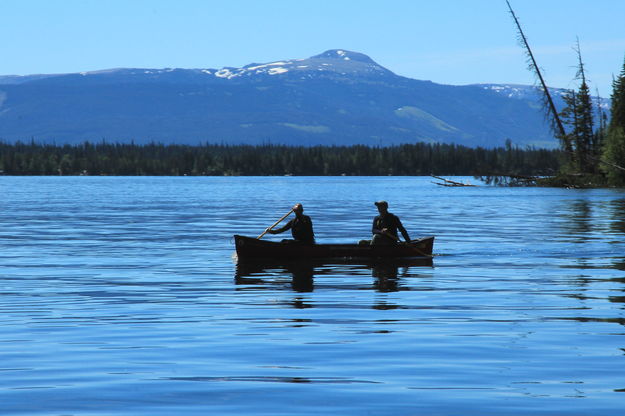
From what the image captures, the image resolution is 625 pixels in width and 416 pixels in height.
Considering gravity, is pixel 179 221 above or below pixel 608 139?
below

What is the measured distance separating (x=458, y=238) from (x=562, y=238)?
4.78m

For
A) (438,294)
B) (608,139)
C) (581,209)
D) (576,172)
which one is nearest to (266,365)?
(438,294)

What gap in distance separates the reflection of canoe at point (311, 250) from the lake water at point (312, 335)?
2.29 feet

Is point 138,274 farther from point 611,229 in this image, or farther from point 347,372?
point 611,229

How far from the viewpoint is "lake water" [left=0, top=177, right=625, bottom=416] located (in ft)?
→ 41.4

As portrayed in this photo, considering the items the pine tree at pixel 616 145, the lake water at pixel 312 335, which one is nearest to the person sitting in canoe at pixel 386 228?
the lake water at pixel 312 335

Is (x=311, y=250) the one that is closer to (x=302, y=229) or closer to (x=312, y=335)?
(x=302, y=229)

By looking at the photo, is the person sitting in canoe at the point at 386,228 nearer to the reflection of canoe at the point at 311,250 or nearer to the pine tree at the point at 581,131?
the reflection of canoe at the point at 311,250

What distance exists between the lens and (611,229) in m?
52.2

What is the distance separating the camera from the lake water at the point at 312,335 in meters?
12.6

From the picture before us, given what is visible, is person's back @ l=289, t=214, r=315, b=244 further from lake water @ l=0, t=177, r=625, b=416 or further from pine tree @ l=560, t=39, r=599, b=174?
pine tree @ l=560, t=39, r=599, b=174

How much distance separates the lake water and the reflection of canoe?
698 mm

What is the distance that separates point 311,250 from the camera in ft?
111

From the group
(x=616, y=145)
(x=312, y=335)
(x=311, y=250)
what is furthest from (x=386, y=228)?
(x=616, y=145)
